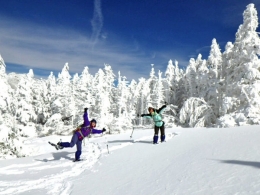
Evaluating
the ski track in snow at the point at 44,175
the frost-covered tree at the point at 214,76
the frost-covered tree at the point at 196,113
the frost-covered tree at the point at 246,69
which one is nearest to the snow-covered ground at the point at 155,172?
the ski track in snow at the point at 44,175

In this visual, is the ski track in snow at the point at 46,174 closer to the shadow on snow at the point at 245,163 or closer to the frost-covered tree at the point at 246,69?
the shadow on snow at the point at 245,163

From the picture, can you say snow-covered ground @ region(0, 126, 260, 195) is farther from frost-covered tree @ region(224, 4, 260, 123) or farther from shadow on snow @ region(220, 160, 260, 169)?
frost-covered tree @ region(224, 4, 260, 123)

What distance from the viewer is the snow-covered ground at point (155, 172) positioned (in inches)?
181

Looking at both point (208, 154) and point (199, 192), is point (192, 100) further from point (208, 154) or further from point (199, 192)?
point (199, 192)

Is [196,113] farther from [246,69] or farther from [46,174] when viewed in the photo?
[46,174]

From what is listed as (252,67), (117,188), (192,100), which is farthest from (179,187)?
(192,100)

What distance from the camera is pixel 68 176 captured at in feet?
22.8

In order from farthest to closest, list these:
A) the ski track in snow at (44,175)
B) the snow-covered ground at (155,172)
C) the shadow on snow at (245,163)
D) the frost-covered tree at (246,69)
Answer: the frost-covered tree at (246,69)
the ski track in snow at (44,175)
the shadow on snow at (245,163)
the snow-covered ground at (155,172)

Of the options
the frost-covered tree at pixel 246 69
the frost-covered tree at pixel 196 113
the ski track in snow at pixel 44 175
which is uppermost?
the frost-covered tree at pixel 246 69

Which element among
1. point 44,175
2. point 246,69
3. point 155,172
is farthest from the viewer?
point 246,69

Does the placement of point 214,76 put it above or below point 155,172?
above

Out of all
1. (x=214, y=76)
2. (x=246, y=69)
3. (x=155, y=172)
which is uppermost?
(x=214, y=76)

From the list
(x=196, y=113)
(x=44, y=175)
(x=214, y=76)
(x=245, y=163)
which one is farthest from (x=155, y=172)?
(x=214, y=76)

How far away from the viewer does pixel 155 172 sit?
6133mm
